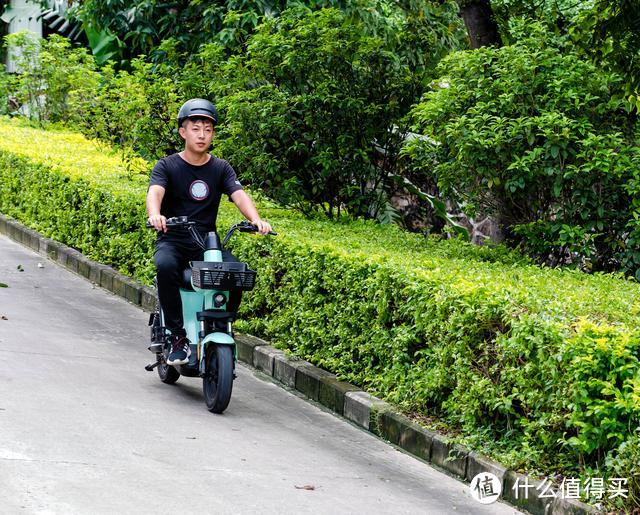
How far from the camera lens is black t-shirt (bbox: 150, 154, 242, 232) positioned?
8.00 m

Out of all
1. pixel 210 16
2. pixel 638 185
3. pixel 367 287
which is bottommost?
pixel 367 287

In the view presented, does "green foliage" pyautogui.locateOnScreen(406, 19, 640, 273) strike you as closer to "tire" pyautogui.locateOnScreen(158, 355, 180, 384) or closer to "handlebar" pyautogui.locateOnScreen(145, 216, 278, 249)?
"handlebar" pyautogui.locateOnScreen(145, 216, 278, 249)

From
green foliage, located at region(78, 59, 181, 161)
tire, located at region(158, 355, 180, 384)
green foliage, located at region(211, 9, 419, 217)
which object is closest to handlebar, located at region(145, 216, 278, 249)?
tire, located at region(158, 355, 180, 384)

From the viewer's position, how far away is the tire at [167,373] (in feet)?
27.0

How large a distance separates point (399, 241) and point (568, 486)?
4.93 metres

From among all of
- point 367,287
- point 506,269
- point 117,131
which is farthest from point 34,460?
point 117,131

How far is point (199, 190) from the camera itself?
8031mm

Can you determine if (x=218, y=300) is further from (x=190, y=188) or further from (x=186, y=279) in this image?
(x=190, y=188)

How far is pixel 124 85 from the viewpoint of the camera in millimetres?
15727

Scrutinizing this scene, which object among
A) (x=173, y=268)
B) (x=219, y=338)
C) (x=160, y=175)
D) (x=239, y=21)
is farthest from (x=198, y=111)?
(x=239, y=21)

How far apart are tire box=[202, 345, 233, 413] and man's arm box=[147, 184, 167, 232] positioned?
919 millimetres

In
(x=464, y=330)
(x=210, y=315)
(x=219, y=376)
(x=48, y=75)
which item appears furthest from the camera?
(x=48, y=75)

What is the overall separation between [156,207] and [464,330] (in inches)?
92.9

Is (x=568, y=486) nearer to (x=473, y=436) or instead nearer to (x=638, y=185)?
(x=473, y=436)
